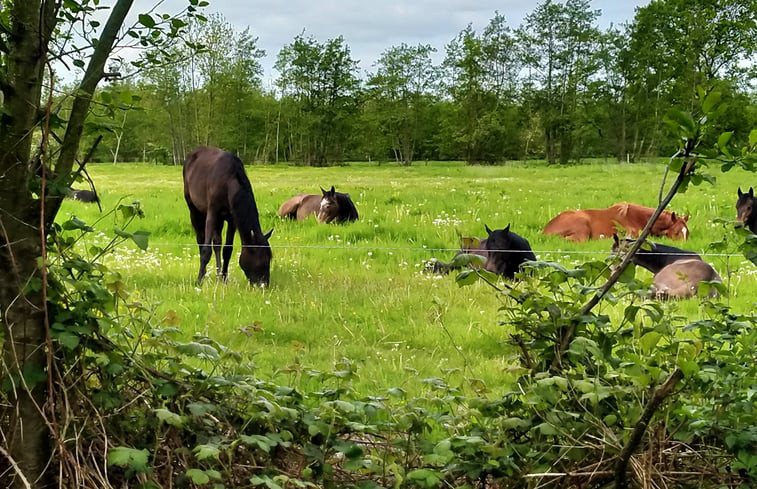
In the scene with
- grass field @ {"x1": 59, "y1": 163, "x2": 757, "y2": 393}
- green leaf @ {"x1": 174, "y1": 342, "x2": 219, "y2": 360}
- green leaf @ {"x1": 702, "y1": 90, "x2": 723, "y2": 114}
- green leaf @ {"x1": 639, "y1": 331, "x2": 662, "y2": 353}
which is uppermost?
green leaf @ {"x1": 702, "y1": 90, "x2": 723, "y2": 114}

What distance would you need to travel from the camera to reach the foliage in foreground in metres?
1.83

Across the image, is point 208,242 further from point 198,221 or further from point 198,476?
point 198,476

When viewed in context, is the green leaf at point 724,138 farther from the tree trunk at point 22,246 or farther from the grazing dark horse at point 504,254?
the grazing dark horse at point 504,254

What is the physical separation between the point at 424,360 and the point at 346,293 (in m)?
2.16

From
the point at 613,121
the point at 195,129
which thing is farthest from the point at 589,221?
the point at 613,121

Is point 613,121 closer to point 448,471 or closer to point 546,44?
point 546,44

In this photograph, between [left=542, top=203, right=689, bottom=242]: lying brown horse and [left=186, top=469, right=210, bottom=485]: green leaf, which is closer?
[left=186, top=469, right=210, bottom=485]: green leaf

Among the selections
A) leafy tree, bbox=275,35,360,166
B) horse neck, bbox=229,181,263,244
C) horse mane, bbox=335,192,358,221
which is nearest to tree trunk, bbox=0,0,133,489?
horse neck, bbox=229,181,263,244

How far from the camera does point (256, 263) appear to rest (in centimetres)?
746

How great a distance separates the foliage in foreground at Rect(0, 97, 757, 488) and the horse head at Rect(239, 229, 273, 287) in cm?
518

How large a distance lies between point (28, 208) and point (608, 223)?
10.2 m

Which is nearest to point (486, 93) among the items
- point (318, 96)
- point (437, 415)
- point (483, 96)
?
point (483, 96)

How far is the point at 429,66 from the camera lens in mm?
58312

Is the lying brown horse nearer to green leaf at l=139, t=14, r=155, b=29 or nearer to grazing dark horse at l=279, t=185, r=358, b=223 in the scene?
grazing dark horse at l=279, t=185, r=358, b=223
